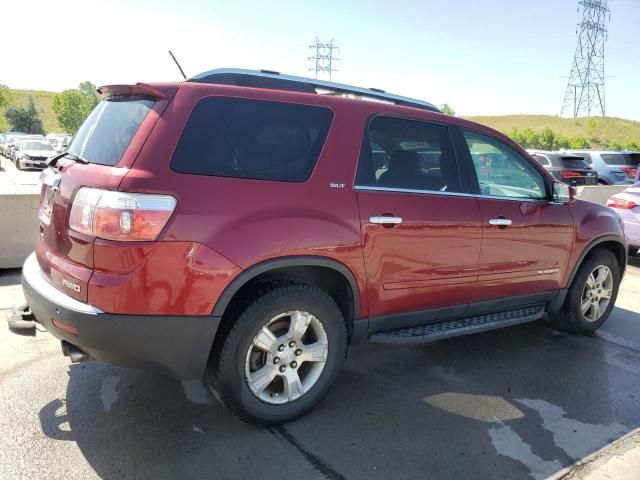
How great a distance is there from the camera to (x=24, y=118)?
81.2 metres

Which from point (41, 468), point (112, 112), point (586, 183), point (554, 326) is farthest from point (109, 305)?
point (586, 183)

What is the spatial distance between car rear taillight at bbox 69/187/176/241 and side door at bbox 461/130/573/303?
7.64 feet

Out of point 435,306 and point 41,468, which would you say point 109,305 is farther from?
point 435,306

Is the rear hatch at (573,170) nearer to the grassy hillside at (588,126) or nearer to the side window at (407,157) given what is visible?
the side window at (407,157)

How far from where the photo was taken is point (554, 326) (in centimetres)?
521

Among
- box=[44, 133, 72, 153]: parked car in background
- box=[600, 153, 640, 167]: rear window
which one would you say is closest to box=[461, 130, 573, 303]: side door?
box=[44, 133, 72, 153]: parked car in background

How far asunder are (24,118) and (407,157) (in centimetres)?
9172

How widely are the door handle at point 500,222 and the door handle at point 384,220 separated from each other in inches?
36.5

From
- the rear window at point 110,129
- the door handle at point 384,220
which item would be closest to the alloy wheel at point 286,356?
the door handle at point 384,220

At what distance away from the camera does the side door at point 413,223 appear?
331 centimetres

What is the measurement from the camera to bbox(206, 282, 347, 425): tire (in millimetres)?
2867

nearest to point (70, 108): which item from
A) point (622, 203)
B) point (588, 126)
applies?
point (588, 126)

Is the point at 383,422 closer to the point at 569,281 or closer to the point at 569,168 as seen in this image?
the point at 569,281

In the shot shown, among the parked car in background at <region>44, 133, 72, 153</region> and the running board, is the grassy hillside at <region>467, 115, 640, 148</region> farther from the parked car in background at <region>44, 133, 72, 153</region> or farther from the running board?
the running board
